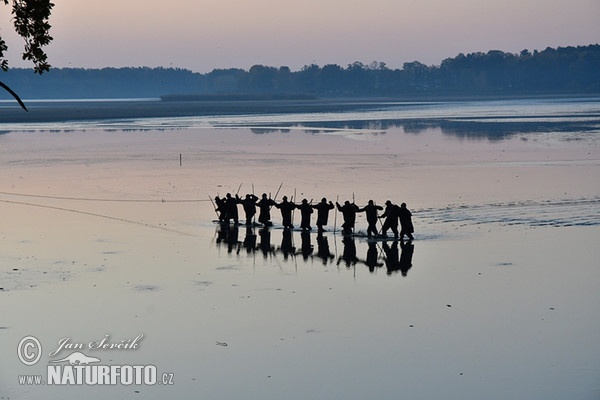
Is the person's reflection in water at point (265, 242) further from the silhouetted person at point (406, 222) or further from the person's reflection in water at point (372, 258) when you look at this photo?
the silhouetted person at point (406, 222)

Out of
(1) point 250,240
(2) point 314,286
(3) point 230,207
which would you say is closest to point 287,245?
Result: (1) point 250,240

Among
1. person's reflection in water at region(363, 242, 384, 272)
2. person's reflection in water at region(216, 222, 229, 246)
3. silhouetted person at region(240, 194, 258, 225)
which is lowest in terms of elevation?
person's reflection in water at region(216, 222, 229, 246)

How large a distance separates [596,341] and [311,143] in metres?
55.1

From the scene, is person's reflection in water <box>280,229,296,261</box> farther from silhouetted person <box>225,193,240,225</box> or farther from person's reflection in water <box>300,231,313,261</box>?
silhouetted person <box>225,193,240,225</box>

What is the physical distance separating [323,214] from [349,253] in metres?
4.77

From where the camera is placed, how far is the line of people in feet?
106

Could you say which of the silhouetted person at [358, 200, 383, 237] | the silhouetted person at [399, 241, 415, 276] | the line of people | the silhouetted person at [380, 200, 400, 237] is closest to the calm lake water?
the silhouetted person at [399, 241, 415, 276]

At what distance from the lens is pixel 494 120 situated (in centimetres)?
10538

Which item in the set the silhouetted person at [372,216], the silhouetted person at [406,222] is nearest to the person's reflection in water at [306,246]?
the silhouetted person at [372,216]

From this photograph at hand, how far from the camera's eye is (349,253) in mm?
30375

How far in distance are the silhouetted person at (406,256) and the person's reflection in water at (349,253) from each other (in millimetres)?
1239

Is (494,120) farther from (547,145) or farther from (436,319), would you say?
(436,319)

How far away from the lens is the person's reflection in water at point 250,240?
1242 inches

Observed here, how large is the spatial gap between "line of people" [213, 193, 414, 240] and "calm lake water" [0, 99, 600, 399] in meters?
0.56
